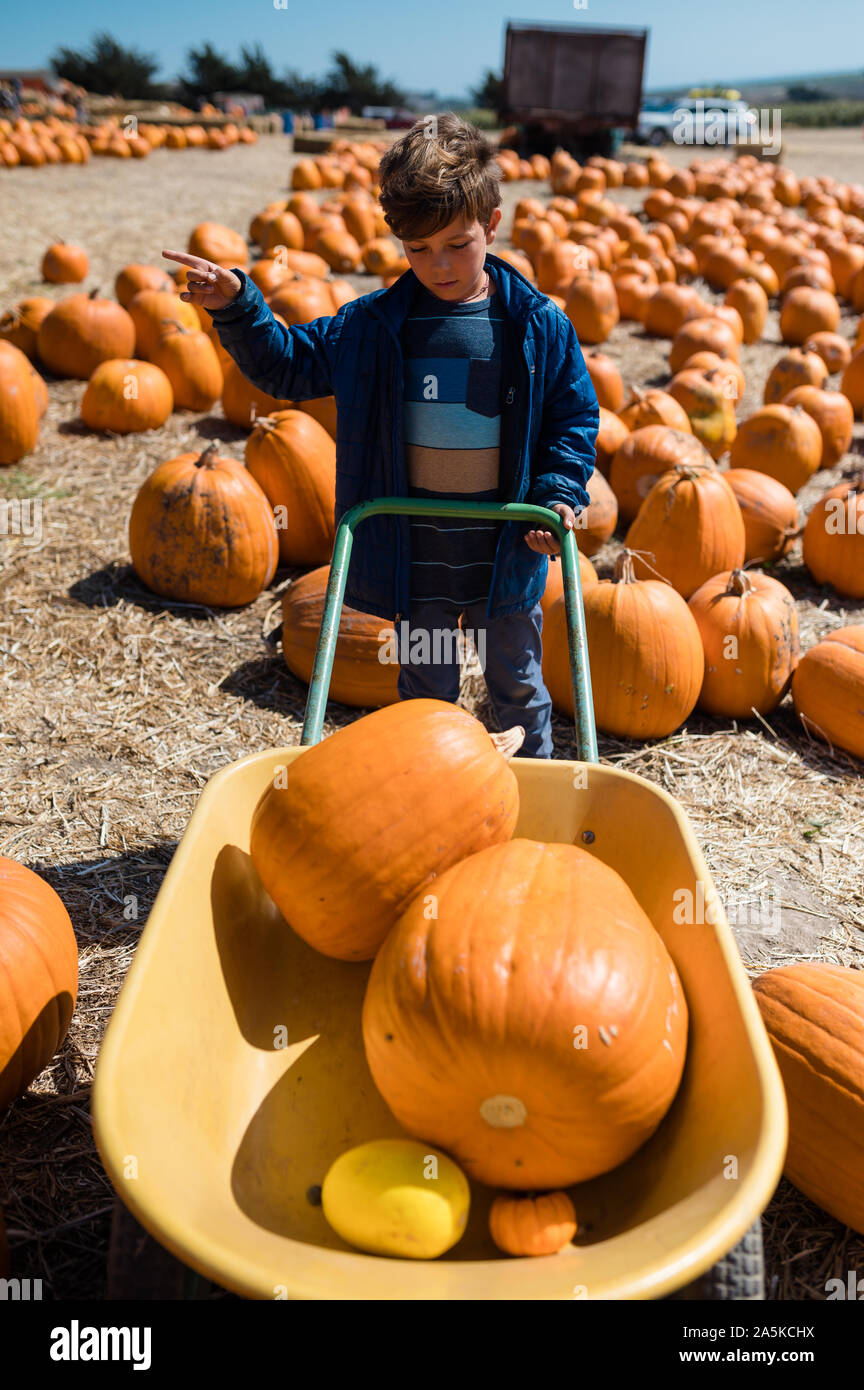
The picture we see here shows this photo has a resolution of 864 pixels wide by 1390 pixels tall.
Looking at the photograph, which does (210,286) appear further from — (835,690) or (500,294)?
(835,690)

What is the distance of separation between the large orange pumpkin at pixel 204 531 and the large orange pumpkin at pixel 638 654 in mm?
1515

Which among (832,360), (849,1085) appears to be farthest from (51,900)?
(832,360)

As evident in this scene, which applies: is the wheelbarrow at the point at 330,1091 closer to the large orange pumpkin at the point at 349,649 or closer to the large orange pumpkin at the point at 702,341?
the large orange pumpkin at the point at 349,649

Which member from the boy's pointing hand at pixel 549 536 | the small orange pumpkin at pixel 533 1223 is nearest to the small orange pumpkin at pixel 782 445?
the boy's pointing hand at pixel 549 536

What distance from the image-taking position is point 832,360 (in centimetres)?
794

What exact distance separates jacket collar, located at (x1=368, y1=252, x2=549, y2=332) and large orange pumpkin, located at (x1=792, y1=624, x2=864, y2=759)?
1.93 metres

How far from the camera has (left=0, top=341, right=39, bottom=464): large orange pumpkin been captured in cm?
564

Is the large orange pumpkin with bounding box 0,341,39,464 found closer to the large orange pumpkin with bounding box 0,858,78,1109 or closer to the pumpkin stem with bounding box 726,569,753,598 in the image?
the large orange pumpkin with bounding box 0,858,78,1109

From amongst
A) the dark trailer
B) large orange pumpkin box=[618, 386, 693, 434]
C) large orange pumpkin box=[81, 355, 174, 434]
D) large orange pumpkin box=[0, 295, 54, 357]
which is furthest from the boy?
the dark trailer

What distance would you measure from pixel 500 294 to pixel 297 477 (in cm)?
218

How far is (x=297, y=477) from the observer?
4.71 meters

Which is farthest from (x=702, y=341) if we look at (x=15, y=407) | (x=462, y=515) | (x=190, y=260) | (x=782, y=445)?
(x=190, y=260)

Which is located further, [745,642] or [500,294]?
[745,642]
